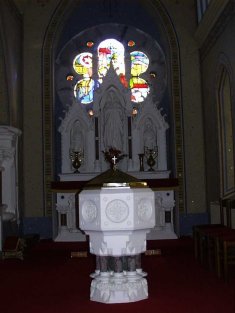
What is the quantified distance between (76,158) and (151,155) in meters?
1.75

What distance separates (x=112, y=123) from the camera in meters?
11.9

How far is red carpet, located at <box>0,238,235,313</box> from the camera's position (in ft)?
15.2

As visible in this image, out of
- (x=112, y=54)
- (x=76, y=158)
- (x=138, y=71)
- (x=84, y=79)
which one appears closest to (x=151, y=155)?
(x=76, y=158)

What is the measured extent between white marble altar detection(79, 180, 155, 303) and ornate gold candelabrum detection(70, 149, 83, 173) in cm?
676

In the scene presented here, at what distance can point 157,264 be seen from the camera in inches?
299

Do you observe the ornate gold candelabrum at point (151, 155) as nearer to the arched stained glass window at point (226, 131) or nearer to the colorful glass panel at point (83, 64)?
the arched stained glass window at point (226, 131)

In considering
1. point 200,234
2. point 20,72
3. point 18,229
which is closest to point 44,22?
point 20,72

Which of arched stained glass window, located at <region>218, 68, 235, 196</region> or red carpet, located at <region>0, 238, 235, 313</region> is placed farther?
arched stained glass window, located at <region>218, 68, 235, 196</region>

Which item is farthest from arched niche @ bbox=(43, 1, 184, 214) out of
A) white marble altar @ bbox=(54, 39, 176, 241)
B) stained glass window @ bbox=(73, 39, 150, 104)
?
stained glass window @ bbox=(73, 39, 150, 104)

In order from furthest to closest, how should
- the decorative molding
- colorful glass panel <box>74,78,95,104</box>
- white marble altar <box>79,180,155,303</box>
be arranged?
colorful glass panel <box>74,78,95,104</box>
the decorative molding
white marble altar <box>79,180,155,303</box>

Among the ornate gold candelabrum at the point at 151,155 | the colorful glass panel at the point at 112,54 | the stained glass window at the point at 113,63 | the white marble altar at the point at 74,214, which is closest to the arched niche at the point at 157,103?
the ornate gold candelabrum at the point at 151,155

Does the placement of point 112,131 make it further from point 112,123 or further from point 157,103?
point 157,103

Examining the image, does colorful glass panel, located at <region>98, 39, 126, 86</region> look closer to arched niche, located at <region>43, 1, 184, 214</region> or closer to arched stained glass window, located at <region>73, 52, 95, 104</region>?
arched stained glass window, located at <region>73, 52, 95, 104</region>

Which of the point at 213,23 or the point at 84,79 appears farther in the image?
the point at 84,79
